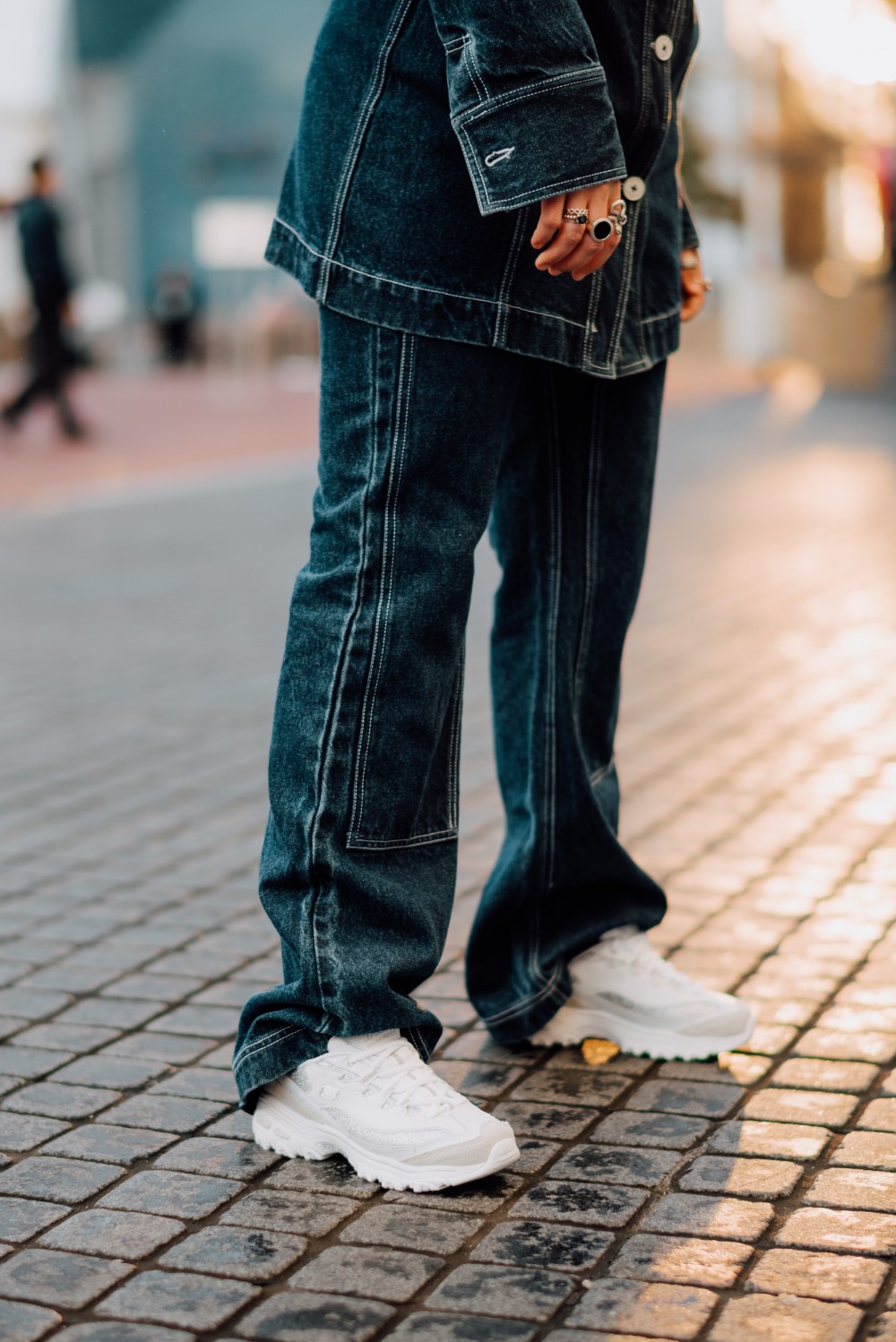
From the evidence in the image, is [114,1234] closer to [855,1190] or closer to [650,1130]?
[650,1130]

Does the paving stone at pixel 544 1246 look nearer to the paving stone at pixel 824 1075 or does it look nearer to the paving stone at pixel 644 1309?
the paving stone at pixel 644 1309

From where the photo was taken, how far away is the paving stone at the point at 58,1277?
1.75 m

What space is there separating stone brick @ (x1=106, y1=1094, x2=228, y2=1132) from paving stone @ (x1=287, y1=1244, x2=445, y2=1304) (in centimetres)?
41

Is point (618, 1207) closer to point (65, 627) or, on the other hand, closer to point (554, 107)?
point (554, 107)

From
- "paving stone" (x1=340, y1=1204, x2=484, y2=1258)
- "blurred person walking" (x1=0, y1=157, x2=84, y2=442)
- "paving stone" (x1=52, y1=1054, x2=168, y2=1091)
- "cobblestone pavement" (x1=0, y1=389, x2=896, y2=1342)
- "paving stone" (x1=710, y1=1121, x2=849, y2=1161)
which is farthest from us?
"blurred person walking" (x1=0, y1=157, x2=84, y2=442)

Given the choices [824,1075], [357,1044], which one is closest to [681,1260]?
[357,1044]

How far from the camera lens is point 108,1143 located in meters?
2.14

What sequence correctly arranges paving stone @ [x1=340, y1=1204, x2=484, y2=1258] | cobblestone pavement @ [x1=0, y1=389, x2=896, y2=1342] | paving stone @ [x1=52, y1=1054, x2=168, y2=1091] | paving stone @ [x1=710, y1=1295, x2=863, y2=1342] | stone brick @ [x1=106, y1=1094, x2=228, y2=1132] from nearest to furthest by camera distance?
1. paving stone @ [x1=710, y1=1295, x2=863, y2=1342]
2. cobblestone pavement @ [x1=0, y1=389, x2=896, y2=1342]
3. paving stone @ [x1=340, y1=1204, x2=484, y2=1258]
4. stone brick @ [x1=106, y1=1094, x2=228, y2=1132]
5. paving stone @ [x1=52, y1=1054, x2=168, y2=1091]

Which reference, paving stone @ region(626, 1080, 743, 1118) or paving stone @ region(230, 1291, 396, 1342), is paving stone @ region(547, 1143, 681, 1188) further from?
paving stone @ region(230, 1291, 396, 1342)

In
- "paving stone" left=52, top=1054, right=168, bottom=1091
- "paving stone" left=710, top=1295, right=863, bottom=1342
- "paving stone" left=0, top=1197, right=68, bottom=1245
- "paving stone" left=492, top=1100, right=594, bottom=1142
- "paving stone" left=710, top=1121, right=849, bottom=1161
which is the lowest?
"paving stone" left=52, top=1054, right=168, bottom=1091

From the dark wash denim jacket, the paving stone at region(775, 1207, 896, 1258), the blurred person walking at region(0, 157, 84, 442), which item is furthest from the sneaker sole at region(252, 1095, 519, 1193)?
the blurred person walking at region(0, 157, 84, 442)

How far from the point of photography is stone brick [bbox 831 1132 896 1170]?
203cm

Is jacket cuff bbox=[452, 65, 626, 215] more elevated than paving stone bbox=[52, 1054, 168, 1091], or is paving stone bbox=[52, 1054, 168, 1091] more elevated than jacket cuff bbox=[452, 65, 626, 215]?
jacket cuff bbox=[452, 65, 626, 215]

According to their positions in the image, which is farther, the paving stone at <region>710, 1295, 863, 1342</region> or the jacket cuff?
the jacket cuff
